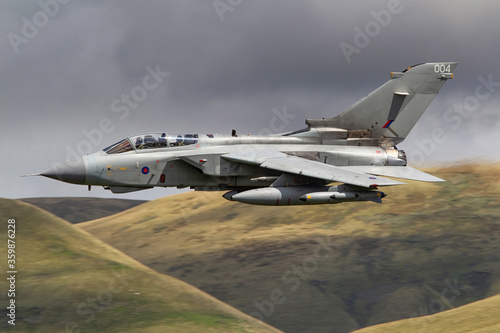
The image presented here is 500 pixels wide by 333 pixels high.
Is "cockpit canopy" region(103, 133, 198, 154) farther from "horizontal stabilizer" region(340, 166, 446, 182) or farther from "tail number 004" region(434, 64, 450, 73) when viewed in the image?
"tail number 004" region(434, 64, 450, 73)

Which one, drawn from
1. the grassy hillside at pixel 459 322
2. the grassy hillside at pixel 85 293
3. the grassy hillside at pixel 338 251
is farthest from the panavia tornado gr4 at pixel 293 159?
the grassy hillside at pixel 338 251

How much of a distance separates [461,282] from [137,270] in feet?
188

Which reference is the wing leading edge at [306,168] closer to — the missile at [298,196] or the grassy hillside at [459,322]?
the missile at [298,196]

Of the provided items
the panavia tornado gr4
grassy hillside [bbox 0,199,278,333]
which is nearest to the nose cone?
the panavia tornado gr4

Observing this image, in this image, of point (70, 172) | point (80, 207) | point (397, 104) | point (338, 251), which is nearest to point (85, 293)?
point (70, 172)

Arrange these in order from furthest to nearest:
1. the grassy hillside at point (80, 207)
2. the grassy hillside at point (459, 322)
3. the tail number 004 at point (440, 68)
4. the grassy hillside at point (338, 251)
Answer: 1. the grassy hillside at point (80, 207)
2. the grassy hillside at point (338, 251)
3. the grassy hillside at point (459, 322)
4. the tail number 004 at point (440, 68)

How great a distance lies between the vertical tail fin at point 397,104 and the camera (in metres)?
30.4

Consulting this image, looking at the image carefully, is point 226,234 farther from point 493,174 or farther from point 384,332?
point 384,332

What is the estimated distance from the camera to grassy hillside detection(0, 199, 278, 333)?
4303 centimetres

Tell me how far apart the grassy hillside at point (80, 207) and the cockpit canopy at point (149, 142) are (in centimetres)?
8615

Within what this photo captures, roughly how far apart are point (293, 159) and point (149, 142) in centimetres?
622

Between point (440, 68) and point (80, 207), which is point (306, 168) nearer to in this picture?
point (440, 68)

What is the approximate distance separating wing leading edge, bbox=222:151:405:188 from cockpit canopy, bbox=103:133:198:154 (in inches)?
→ 83.8

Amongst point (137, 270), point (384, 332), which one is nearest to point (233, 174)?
point (384, 332)
